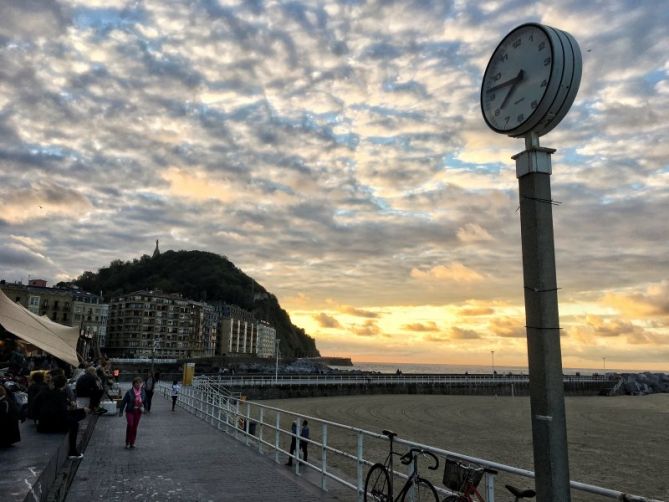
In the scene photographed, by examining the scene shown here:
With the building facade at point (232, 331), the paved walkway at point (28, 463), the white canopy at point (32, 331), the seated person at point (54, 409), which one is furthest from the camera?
the building facade at point (232, 331)

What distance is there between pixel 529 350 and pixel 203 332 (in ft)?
536

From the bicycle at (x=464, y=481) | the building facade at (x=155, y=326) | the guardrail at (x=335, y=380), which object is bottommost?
the guardrail at (x=335, y=380)

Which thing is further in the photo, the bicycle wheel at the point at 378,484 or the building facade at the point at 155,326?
the building facade at the point at 155,326

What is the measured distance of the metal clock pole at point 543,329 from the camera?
342cm

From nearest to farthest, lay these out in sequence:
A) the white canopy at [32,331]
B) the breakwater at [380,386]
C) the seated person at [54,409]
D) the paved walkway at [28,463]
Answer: the paved walkway at [28,463] → the seated person at [54,409] → the white canopy at [32,331] → the breakwater at [380,386]

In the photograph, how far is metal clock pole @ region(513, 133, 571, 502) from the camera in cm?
342

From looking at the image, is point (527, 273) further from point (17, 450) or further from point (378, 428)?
point (378, 428)

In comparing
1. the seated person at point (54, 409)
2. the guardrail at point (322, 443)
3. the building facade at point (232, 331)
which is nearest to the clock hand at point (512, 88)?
the guardrail at point (322, 443)

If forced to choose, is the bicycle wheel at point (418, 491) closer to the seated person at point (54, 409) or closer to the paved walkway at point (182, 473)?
the paved walkway at point (182, 473)

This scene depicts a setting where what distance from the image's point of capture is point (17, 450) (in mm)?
8664

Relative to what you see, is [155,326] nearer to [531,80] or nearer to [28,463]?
[28,463]

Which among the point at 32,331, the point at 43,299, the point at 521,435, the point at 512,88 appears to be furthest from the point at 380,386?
the point at 43,299

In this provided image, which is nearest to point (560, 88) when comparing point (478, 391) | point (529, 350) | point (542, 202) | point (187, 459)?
point (542, 202)

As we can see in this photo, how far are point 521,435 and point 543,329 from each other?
28.4 meters
